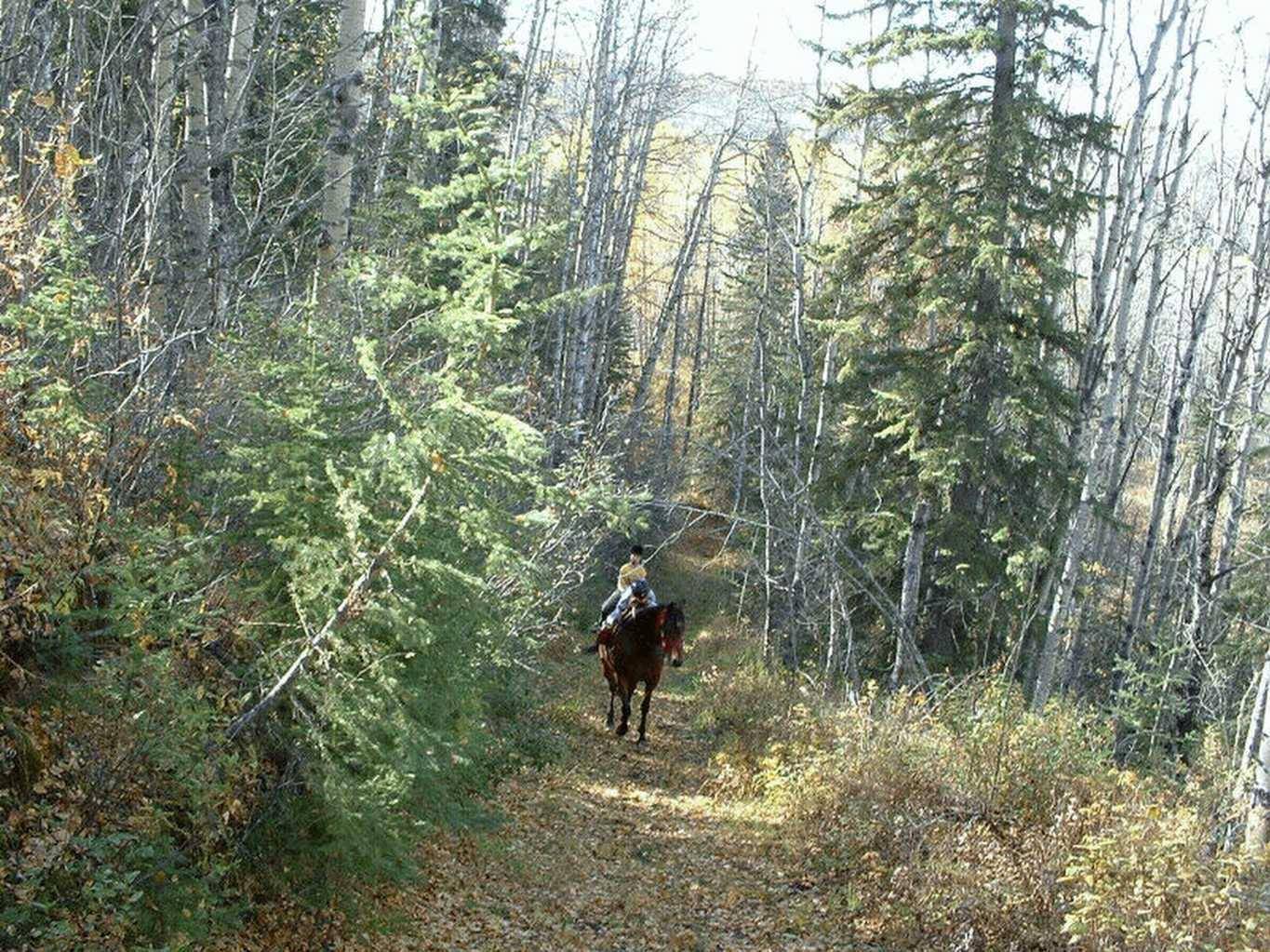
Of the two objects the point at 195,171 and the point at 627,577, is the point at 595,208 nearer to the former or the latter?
the point at 627,577

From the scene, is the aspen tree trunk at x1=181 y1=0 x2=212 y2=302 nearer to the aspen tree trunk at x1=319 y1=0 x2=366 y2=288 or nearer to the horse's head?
the aspen tree trunk at x1=319 y1=0 x2=366 y2=288

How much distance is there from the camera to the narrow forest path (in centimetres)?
721

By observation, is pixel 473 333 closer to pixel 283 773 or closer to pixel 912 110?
pixel 283 773

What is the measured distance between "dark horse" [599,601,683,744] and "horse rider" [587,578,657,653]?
0.10 meters

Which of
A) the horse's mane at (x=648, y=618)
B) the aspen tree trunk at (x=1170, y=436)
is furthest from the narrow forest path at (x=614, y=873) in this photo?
the aspen tree trunk at (x=1170, y=436)

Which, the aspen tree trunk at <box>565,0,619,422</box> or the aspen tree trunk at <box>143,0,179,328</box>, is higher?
the aspen tree trunk at <box>565,0,619,422</box>

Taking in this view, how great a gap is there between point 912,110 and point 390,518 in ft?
36.7

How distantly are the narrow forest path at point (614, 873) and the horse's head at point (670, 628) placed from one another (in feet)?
4.51

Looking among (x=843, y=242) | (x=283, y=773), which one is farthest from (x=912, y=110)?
(x=283, y=773)

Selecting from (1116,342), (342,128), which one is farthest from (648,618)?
(342,128)

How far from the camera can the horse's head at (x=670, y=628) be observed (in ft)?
42.5

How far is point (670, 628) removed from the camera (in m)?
13.0

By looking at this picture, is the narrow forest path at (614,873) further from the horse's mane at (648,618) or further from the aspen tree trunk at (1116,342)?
the aspen tree trunk at (1116,342)

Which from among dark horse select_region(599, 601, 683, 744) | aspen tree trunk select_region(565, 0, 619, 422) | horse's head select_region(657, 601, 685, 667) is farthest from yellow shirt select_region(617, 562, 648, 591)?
aspen tree trunk select_region(565, 0, 619, 422)
